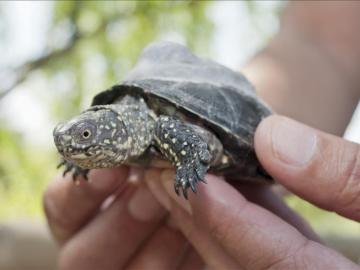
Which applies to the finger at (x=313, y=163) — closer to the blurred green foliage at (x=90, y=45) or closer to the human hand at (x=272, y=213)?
the human hand at (x=272, y=213)

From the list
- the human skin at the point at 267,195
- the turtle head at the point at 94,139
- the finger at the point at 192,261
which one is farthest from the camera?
the finger at the point at 192,261

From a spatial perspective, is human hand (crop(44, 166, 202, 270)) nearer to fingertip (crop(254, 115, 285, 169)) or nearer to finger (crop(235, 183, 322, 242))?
finger (crop(235, 183, 322, 242))

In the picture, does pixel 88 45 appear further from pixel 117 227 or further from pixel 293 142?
pixel 293 142

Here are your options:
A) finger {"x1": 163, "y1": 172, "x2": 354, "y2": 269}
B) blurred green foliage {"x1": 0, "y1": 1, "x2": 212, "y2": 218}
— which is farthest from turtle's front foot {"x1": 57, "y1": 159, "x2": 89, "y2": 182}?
blurred green foliage {"x1": 0, "y1": 1, "x2": 212, "y2": 218}

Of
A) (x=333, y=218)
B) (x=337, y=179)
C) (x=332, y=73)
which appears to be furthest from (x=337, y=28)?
(x=333, y=218)

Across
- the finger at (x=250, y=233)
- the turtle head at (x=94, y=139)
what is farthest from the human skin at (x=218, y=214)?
the turtle head at (x=94, y=139)

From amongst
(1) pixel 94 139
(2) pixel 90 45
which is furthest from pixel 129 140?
(2) pixel 90 45
